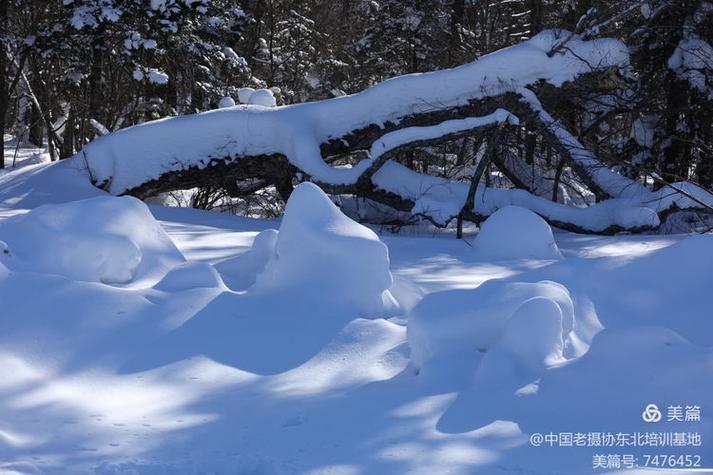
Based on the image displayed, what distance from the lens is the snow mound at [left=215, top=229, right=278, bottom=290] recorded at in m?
5.27

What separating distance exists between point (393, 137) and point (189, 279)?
15.4 ft

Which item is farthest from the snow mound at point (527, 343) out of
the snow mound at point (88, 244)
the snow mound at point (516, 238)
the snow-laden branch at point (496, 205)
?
the snow-laden branch at point (496, 205)

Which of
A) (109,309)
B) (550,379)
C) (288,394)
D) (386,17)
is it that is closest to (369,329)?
(288,394)

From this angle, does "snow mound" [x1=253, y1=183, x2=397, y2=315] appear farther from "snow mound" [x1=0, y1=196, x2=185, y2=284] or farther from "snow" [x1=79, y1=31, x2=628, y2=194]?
"snow" [x1=79, y1=31, x2=628, y2=194]

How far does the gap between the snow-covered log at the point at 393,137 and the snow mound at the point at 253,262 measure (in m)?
3.71

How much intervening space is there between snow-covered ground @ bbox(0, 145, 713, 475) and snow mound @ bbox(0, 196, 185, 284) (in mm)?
13

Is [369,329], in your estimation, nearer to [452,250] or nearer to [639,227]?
[452,250]

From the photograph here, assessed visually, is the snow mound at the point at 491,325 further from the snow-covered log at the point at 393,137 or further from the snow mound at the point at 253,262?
the snow-covered log at the point at 393,137

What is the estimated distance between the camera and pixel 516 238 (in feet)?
22.1

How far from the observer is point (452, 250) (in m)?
7.26

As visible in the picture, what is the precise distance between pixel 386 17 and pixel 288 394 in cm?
1917

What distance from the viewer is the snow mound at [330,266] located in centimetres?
455

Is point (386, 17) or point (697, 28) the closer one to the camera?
point (697, 28)

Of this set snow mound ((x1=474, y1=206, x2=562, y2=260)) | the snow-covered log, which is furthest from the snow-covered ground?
the snow-covered log
